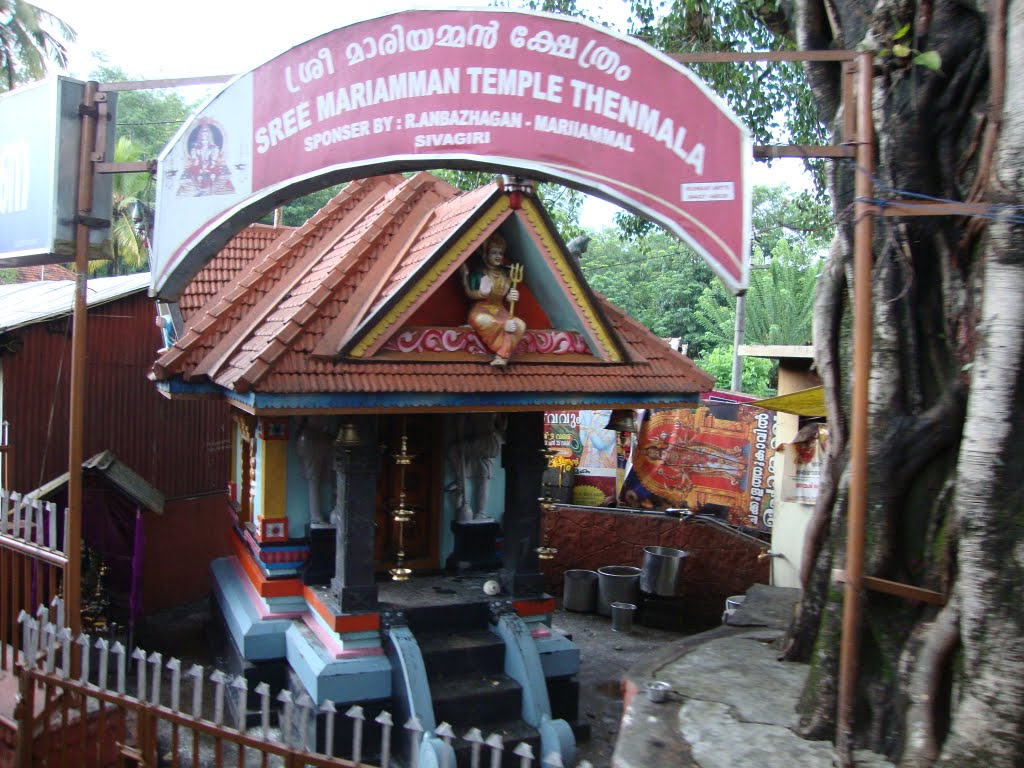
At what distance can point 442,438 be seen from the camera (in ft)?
28.3

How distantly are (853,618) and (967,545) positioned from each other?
1.73 feet

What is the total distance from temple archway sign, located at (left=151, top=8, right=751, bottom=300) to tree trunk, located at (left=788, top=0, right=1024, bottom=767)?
2.14 feet

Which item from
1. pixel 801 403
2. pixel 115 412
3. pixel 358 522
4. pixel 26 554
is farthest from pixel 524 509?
pixel 115 412

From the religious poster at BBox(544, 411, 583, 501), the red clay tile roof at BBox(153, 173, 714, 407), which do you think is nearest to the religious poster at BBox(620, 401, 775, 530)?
the religious poster at BBox(544, 411, 583, 501)

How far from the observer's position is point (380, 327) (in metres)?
6.70

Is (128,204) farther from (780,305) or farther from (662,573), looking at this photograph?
(662,573)

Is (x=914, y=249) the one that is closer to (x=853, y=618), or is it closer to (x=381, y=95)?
(x=853, y=618)

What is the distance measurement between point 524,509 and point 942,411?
4.67 meters

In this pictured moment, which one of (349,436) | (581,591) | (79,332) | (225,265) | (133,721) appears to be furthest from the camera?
(581,591)

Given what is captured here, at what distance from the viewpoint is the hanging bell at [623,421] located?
830 centimetres

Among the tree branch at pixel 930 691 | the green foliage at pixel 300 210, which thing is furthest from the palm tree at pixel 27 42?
the tree branch at pixel 930 691

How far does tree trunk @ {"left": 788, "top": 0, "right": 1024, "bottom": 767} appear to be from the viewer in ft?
10.6

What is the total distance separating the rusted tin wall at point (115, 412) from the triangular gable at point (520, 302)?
422 centimetres

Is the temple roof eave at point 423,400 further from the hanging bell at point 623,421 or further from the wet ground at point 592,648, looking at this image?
the wet ground at point 592,648
